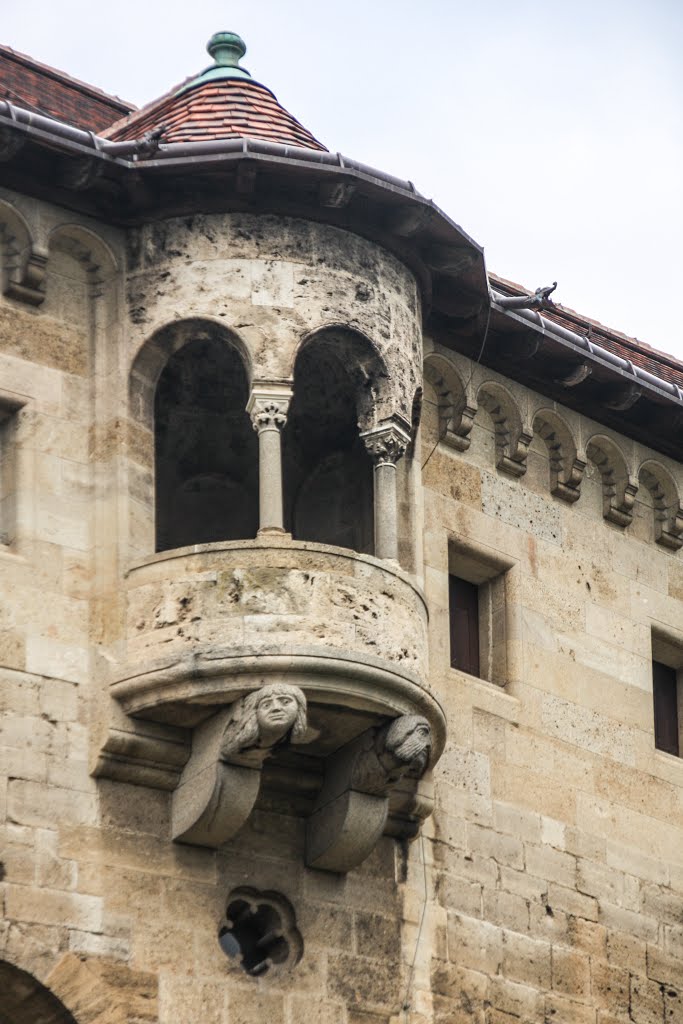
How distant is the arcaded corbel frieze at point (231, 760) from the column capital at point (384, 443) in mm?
2130

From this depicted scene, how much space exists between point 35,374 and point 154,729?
8.17 ft

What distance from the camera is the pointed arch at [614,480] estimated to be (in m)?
23.9

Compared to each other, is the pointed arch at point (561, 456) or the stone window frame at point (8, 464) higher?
the pointed arch at point (561, 456)

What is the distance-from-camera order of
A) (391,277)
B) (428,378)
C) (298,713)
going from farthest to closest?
1. (428,378)
2. (391,277)
3. (298,713)

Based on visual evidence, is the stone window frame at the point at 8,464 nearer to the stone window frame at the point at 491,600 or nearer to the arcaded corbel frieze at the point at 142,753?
the arcaded corbel frieze at the point at 142,753

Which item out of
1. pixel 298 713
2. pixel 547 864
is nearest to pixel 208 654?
pixel 298 713

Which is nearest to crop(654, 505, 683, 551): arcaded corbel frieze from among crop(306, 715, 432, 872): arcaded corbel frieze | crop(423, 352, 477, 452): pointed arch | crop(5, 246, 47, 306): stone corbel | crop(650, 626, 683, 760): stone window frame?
crop(650, 626, 683, 760): stone window frame

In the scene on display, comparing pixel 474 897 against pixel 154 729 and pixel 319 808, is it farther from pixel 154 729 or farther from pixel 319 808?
pixel 154 729

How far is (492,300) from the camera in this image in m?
22.2

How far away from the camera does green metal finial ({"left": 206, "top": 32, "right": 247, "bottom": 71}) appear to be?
22.1 m

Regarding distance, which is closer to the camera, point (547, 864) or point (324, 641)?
point (324, 641)

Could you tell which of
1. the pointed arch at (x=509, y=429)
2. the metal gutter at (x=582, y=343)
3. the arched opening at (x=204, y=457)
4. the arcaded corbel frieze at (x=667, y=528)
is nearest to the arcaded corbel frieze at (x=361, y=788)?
the arched opening at (x=204, y=457)

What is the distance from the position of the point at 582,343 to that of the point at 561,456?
1.01 meters

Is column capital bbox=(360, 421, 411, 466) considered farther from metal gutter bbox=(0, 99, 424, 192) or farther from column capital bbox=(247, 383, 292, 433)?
metal gutter bbox=(0, 99, 424, 192)
